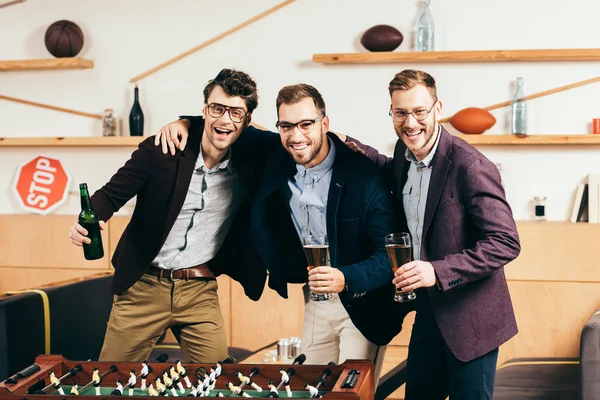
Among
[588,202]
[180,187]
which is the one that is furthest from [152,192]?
[588,202]

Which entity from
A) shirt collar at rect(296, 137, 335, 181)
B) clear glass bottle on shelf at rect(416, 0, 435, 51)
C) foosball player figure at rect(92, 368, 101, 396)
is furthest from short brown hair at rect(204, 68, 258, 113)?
clear glass bottle on shelf at rect(416, 0, 435, 51)

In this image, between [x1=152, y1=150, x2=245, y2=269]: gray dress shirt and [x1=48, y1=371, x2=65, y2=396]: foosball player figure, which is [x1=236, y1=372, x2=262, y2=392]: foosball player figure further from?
[x1=152, y1=150, x2=245, y2=269]: gray dress shirt

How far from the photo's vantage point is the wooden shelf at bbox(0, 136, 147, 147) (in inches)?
203

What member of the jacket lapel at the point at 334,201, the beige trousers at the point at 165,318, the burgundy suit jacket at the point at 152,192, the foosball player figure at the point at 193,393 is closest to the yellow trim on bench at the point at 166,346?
the beige trousers at the point at 165,318

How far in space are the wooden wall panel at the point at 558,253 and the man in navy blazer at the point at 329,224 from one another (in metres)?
1.84

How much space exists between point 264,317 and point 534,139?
73.4 inches

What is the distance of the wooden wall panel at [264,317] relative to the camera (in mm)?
4953

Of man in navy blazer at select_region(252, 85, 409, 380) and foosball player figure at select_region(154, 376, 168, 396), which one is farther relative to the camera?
man in navy blazer at select_region(252, 85, 409, 380)

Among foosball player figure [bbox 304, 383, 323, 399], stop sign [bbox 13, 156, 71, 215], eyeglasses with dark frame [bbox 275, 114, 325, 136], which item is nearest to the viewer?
foosball player figure [bbox 304, 383, 323, 399]

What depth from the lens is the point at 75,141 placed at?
526 centimetres

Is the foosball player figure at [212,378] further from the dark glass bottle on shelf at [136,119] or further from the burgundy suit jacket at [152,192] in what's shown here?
the dark glass bottle on shelf at [136,119]

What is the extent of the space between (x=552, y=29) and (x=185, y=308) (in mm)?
2822

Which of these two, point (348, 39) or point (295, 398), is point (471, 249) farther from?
point (348, 39)

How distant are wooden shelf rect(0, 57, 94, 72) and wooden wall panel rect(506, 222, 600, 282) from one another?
282cm
